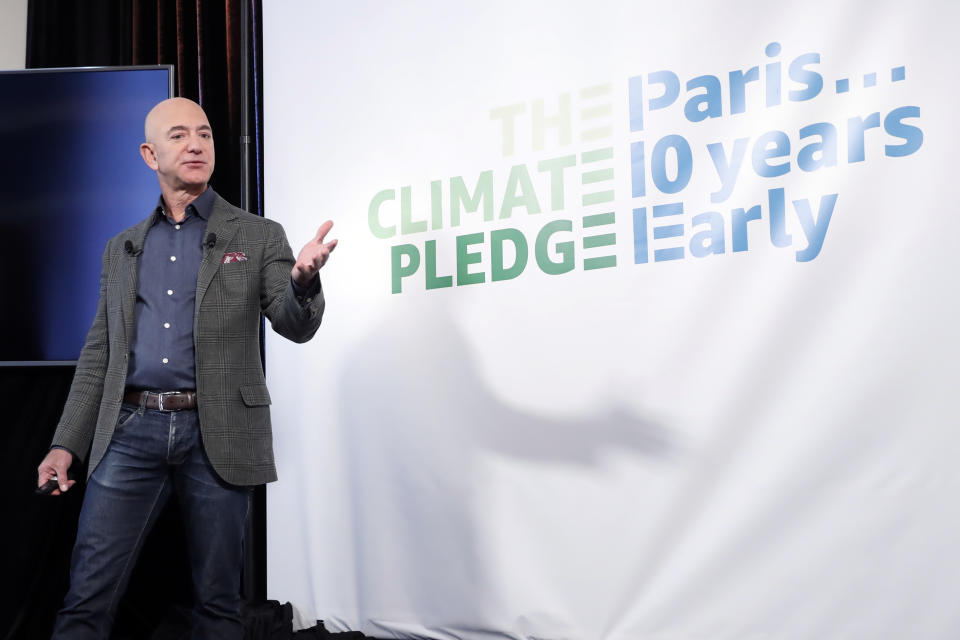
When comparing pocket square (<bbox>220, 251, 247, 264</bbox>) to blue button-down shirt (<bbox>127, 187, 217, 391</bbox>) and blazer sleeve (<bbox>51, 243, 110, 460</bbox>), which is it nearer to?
blue button-down shirt (<bbox>127, 187, 217, 391</bbox>)

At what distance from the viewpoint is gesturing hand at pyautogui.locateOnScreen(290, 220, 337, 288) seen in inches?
68.2

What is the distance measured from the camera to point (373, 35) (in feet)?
9.68

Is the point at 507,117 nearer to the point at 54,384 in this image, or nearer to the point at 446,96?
the point at 446,96

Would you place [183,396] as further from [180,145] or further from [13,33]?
[13,33]

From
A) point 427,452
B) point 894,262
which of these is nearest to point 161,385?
point 427,452

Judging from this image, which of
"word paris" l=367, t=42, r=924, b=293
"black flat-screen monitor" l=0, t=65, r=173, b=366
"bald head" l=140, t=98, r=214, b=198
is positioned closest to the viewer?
"bald head" l=140, t=98, r=214, b=198

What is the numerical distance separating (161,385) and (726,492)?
1414 millimetres

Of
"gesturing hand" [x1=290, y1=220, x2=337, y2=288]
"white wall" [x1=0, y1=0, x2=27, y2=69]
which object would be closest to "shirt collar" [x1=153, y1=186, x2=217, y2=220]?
"gesturing hand" [x1=290, y1=220, x2=337, y2=288]

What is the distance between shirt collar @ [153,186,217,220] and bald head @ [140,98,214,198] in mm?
31

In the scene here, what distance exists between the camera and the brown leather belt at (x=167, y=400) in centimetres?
188

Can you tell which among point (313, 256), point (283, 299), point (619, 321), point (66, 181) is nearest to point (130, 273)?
point (283, 299)

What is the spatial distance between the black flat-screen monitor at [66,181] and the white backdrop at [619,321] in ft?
1.57

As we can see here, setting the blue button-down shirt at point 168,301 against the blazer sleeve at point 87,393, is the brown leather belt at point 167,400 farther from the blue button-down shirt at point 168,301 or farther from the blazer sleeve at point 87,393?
the blazer sleeve at point 87,393

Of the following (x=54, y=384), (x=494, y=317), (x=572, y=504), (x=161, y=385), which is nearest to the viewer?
(x=161, y=385)
